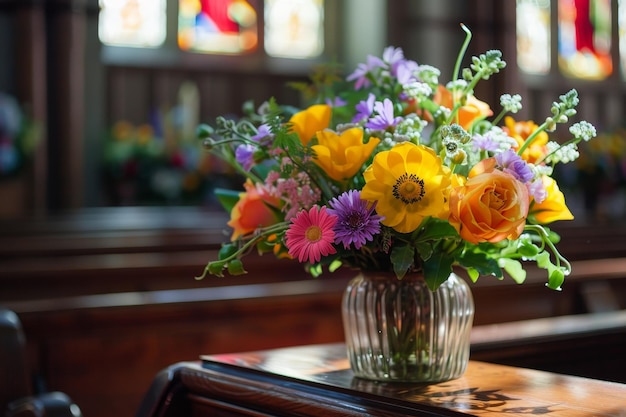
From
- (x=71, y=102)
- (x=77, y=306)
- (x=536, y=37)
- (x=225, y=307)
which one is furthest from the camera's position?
(x=536, y=37)

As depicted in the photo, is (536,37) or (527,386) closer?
(527,386)

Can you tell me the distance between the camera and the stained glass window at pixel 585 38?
1006cm

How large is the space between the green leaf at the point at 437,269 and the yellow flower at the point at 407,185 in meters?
0.08

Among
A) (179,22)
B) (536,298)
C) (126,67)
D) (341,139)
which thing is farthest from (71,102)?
(341,139)

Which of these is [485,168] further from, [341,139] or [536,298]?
[536,298]

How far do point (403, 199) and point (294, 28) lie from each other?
26.5 feet

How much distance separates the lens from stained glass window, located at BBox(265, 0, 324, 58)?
8945mm

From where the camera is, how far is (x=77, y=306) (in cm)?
238

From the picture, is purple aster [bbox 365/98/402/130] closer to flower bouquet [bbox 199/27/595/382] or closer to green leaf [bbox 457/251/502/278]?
flower bouquet [bbox 199/27/595/382]

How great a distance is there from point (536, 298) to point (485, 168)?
7.14 ft

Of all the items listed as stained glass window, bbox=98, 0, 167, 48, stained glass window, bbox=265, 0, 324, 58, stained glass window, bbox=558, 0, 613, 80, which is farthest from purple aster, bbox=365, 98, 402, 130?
stained glass window, bbox=558, 0, 613, 80

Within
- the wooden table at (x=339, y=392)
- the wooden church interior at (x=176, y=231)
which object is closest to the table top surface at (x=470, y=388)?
the wooden table at (x=339, y=392)

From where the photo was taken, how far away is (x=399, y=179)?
1.19 m

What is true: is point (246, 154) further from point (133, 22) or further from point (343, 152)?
point (133, 22)
